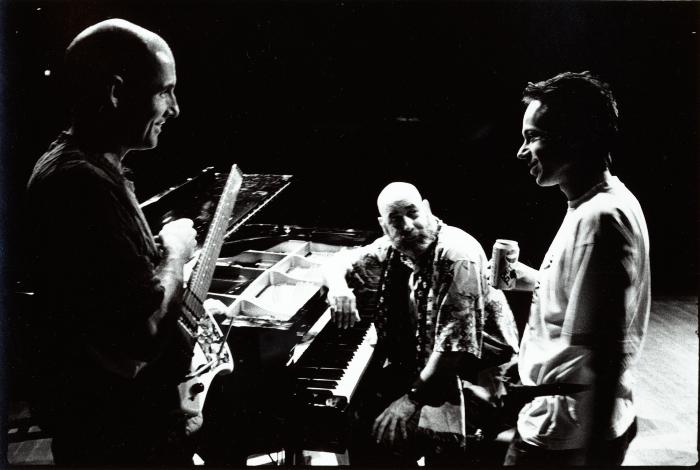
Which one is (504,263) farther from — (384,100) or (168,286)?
(384,100)

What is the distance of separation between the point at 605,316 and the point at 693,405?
3.84m

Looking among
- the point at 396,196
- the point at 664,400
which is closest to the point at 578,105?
the point at 396,196

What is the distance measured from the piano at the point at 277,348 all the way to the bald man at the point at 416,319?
7.3 inches

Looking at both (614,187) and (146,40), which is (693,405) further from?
(146,40)

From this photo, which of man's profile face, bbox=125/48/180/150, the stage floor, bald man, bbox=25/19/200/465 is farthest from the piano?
the stage floor

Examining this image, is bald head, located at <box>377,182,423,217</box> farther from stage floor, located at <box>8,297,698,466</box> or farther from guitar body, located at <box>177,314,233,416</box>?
stage floor, located at <box>8,297,698,466</box>

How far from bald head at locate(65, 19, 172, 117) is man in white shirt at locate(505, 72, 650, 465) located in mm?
1311

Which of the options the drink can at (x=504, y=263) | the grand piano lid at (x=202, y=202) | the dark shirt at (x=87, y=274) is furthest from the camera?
the grand piano lid at (x=202, y=202)

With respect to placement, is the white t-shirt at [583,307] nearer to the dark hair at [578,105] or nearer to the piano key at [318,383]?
the dark hair at [578,105]

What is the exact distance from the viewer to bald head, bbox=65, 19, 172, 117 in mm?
1432

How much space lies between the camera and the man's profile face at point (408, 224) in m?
2.25

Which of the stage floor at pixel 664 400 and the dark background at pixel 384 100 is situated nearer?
the dark background at pixel 384 100

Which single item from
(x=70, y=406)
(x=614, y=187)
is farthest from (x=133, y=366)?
(x=614, y=187)

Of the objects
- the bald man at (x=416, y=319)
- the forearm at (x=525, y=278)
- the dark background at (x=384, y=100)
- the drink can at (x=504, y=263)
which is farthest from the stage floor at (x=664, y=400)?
the drink can at (x=504, y=263)
